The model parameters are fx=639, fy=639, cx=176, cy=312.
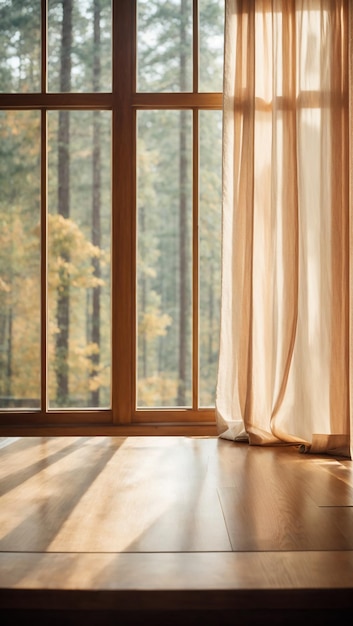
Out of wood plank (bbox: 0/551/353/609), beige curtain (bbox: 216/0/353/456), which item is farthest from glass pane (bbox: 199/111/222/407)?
wood plank (bbox: 0/551/353/609)

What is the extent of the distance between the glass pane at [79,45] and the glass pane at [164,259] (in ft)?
0.99

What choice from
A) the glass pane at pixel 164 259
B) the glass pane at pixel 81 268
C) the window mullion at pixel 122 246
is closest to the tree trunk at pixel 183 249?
the glass pane at pixel 164 259

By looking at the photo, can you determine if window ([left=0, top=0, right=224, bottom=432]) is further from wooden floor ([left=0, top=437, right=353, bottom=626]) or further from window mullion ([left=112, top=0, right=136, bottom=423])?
wooden floor ([left=0, top=437, right=353, bottom=626])

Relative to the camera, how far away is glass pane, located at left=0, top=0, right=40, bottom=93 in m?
3.08

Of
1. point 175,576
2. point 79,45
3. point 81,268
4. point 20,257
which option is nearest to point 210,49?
point 79,45

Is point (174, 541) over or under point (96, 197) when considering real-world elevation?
under

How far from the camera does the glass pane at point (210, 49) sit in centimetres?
308

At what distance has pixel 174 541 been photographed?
1.46m

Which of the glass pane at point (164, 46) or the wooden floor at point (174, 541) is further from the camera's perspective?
the glass pane at point (164, 46)

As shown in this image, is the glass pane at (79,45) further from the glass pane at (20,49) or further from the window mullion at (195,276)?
the window mullion at (195,276)

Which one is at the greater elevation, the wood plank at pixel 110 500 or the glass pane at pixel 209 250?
the glass pane at pixel 209 250

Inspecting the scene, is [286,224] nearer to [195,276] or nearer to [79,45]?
[195,276]

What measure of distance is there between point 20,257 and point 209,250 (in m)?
0.91

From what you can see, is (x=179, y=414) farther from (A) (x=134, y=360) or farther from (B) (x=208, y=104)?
(B) (x=208, y=104)
